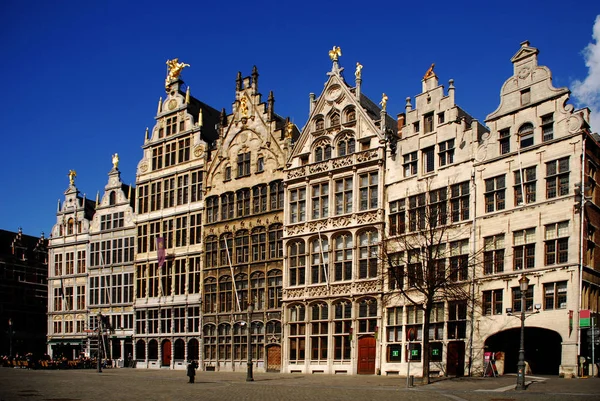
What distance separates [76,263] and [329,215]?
1188 inches

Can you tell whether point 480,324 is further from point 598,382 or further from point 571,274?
point 598,382

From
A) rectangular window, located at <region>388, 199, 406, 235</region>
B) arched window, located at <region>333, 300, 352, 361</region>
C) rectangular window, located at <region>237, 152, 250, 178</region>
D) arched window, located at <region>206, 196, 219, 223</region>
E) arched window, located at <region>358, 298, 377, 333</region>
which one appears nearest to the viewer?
rectangular window, located at <region>388, 199, 406, 235</region>

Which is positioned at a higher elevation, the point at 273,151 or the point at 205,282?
the point at 273,151

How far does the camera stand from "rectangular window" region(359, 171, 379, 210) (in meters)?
46.8

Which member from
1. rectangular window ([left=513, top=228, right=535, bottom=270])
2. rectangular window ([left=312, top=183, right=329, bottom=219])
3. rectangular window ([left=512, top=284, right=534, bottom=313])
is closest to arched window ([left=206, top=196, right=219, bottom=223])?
rectangular window ([left=312, top=183, right=329, bottom=219])

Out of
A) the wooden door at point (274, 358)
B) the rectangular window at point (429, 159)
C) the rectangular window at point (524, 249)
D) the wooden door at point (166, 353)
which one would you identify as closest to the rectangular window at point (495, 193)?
the rectangular window at point (524, 249)

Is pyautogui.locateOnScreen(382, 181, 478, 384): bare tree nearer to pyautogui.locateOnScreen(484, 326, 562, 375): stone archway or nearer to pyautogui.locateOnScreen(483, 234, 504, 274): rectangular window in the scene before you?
pyautogui.locateOnScreen(483, 234, 504, 274): rectangular window

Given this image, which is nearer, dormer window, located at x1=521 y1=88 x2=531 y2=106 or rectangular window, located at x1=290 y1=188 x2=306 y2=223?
dormer window, located at x1=521 y1=88 x2=531 y2=106

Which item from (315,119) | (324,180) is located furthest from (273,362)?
(315,119)

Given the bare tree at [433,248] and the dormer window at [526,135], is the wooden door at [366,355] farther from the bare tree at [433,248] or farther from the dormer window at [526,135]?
the dormer window at [526,135]

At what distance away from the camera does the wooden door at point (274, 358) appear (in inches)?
1996

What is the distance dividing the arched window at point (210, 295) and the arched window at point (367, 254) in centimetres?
1334

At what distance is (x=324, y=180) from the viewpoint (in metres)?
49.6

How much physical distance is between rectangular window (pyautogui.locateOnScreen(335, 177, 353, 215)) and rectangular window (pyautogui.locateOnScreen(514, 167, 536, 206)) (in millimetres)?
12051
